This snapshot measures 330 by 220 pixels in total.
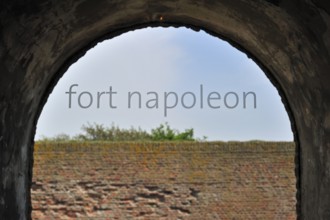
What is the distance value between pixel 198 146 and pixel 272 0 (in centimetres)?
903

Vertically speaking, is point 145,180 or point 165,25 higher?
point 165,25

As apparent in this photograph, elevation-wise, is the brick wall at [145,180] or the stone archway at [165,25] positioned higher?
the stone archway at [165,25]

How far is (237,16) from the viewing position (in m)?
3.49

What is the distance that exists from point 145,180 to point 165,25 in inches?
315

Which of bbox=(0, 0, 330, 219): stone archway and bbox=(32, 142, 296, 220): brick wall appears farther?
bbox=(32, 142, 296, 220): brick wall

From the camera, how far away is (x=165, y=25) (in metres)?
4.06

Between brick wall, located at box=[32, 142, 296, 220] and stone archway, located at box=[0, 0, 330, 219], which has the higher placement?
stone archway, located at box=[0, 0, 330, 219]

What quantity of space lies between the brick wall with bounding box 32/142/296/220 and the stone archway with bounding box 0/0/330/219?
779 cm

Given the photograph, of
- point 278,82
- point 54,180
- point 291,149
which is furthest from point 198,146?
point 278,82

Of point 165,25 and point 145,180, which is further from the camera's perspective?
point 145,180

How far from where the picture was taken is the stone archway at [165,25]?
2.86m

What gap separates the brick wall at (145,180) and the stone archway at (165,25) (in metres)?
7.79

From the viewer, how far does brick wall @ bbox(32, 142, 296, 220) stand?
11.7 metres

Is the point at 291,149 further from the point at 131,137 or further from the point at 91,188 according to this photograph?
the point at 131,137
